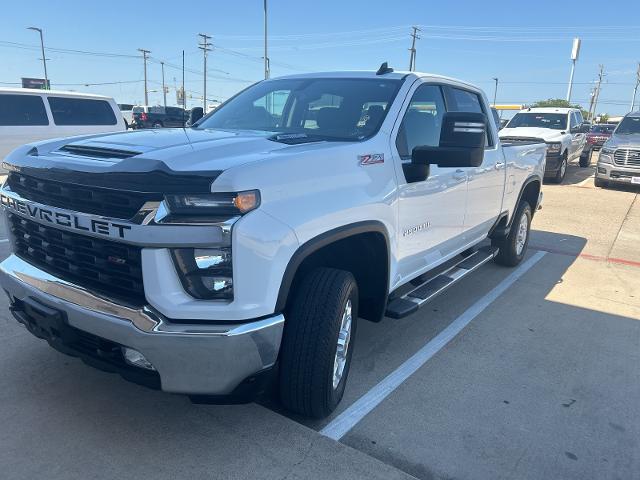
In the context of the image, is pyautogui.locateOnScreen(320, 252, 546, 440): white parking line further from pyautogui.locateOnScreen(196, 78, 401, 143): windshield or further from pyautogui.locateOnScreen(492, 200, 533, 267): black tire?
pyautogui.locateOnScreen(196, 78, 401, 143): windshield

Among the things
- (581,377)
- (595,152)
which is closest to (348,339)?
(581,377)

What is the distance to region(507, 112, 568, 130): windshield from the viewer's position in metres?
15.0

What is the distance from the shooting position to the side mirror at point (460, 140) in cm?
308

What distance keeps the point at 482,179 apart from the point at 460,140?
1567 millimetres

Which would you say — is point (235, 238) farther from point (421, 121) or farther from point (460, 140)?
point (421, 121)

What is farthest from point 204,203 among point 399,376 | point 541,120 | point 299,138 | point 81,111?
point 541,120

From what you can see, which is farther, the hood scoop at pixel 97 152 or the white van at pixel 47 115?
the white van at pixel 47 115

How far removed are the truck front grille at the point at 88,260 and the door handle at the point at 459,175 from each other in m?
Answer: 2.54

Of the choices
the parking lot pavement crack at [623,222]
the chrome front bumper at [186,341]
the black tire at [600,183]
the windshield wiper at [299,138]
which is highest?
the windshield wiper at [299,138]

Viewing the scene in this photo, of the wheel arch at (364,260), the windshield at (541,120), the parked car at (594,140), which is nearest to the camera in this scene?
the wheel arch at (364,260)

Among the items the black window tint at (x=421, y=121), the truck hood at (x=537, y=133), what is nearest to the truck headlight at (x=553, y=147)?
the truck hood at (x=537, y=133)

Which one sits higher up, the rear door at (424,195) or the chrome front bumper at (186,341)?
the rear door at (424,195)

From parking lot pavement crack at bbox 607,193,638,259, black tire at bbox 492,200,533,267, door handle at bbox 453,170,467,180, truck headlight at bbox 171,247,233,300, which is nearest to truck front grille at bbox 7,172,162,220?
truck headlight at bbox 171,247,233,300

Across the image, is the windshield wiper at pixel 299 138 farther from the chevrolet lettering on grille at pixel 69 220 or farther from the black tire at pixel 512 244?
the black tire at pixel 512 244
